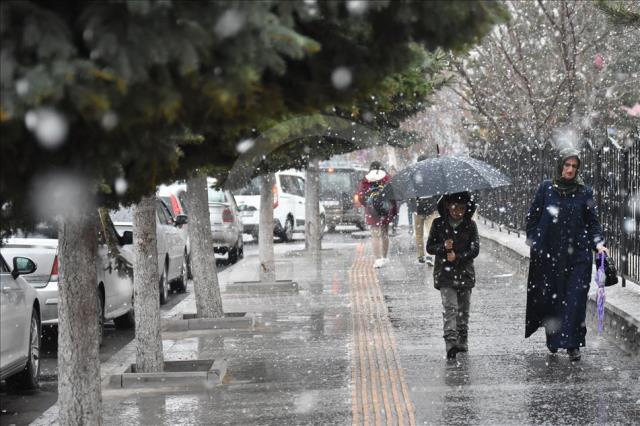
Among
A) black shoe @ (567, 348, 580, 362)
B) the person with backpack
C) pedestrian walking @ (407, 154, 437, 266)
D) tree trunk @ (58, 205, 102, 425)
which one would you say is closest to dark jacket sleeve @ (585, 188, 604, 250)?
black shoe @ (567, 348, 580, 362)

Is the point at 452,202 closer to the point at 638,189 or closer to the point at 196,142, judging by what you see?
the point at 638,189

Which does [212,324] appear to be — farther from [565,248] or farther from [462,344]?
[565,248]

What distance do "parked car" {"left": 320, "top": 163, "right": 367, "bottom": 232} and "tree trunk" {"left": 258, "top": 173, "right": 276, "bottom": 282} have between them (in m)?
17.5

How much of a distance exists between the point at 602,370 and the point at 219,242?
14.8 meters

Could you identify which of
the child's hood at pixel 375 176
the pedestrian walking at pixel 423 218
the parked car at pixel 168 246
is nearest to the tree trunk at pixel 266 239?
the parked car at pixel 168 246

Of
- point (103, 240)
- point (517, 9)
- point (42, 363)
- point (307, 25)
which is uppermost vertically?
point (517, 9)

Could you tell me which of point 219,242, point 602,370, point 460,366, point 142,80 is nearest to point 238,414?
point 460,366

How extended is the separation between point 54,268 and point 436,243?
3.85 metres

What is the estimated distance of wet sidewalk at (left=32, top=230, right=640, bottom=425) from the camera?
816 centimetres

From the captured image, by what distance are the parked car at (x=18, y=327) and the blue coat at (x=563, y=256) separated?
4.32 m

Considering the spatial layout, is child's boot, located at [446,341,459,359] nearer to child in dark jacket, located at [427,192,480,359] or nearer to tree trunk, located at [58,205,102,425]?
child in dark jacket, located at [427,192,480,359]

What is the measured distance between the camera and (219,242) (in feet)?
78.1

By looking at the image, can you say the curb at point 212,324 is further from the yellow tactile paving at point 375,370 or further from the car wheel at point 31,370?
the car wheel at point 31,370

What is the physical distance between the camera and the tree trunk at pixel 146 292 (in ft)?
32.8
